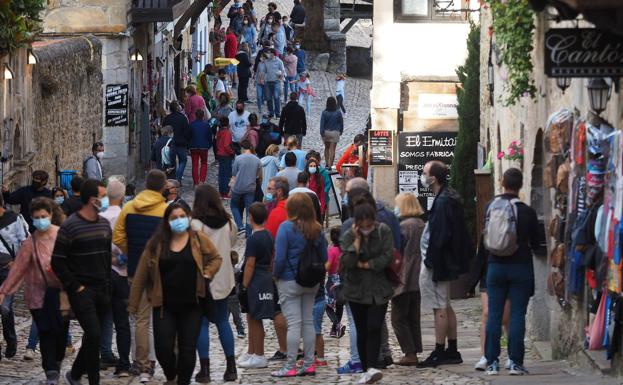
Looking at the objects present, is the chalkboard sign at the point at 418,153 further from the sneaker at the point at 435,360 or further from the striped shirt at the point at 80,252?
the striped shirt at the point at 80,252

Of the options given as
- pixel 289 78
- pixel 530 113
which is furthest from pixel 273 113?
pixel 530 113

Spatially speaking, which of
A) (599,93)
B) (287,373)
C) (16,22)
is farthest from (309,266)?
(16,22)

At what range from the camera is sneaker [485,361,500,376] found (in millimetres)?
13375

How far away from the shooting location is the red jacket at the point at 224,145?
2841 centimetres

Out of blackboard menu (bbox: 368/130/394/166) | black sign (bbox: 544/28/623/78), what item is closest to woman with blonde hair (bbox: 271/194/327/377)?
black sign (bbox: 544/28/623/78)

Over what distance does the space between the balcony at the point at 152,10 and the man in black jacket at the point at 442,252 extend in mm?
19100

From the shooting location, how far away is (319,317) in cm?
1479

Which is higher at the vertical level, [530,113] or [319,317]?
[530,113]

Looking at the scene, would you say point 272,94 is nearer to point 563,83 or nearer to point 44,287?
point 563,83

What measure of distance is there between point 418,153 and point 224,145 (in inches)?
144

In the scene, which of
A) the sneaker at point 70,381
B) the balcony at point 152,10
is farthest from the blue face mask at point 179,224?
the balcony at point 152,10

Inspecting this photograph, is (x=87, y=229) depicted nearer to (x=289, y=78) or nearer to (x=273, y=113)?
(x=273, y=113)

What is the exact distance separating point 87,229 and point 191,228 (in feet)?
2.47

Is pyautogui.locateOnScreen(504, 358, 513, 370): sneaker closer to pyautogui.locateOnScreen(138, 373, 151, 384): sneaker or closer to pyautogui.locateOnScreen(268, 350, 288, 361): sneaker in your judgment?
pyautogui.locateOnScreen(268, 350, 288, 361): sneaker
